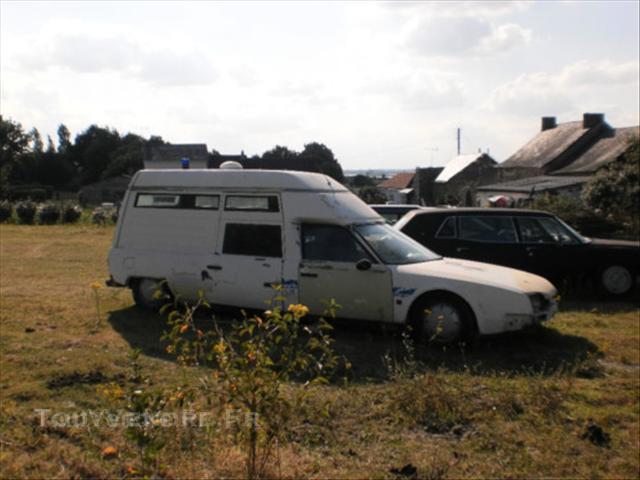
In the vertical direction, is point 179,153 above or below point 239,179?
above

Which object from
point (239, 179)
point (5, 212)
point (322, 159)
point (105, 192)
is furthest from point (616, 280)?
point (105, 192)

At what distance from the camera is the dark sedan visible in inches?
441

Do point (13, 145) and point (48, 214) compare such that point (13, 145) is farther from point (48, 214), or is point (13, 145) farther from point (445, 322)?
point (445, 322)

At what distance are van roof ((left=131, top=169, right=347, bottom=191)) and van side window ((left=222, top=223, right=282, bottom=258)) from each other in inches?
21.5

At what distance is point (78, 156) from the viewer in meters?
91.4

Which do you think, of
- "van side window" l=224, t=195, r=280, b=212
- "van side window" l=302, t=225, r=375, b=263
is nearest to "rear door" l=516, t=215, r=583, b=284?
"van side window" l=302, t=225, r=375, b=263

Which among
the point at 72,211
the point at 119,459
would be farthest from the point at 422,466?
the point at 72,211

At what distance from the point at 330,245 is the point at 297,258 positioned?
0.44 m

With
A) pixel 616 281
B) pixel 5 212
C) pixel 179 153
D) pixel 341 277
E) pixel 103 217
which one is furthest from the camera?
pixel 179 153

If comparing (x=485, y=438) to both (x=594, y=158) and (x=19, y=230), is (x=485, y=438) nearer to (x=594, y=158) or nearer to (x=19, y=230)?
(x=19, y=230)

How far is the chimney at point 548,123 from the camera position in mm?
58406

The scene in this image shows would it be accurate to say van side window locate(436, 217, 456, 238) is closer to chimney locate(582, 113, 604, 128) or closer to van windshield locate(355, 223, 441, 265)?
van windshield locate(355, 223, 441, 265)

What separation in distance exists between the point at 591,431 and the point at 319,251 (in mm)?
4087

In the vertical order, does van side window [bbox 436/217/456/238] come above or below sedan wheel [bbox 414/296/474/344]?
above
